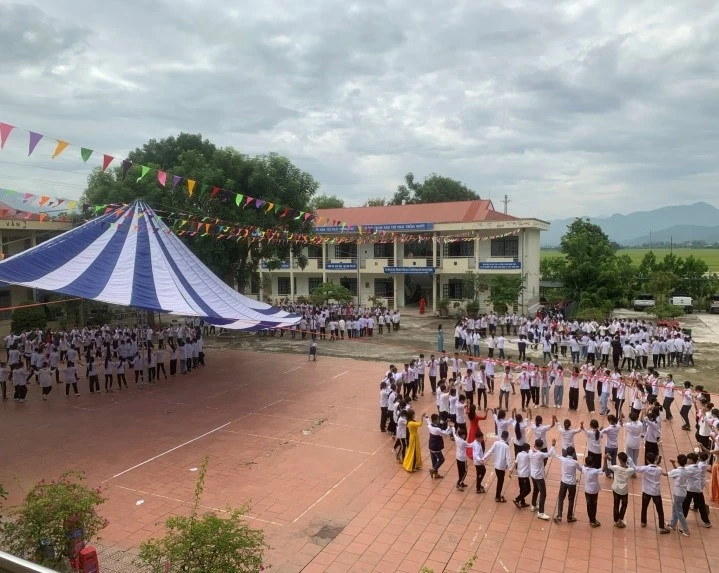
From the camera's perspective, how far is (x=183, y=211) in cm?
2184

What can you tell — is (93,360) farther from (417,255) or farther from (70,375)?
(417,255)

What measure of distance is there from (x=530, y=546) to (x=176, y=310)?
345 inches

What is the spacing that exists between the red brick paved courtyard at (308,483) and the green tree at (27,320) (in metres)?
9.83

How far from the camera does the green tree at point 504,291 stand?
2628 cm

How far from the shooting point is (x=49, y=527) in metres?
5.02

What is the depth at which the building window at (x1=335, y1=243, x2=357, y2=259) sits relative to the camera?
34.1 meters

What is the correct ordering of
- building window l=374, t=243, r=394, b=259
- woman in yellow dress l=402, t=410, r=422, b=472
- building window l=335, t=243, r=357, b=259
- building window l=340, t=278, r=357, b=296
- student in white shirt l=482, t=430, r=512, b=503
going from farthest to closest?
building window l=340, t=278, r=357, b=296
building window l=335, t=243, r=357, b=259
building window l=374, t=243, r=394, b=259
woman in yellow dress l=402, t=410, r=422, b=472
student in white shirt l=482, t=430, r=512, b=503

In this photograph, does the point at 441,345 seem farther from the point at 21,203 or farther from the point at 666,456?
the point at 21,203

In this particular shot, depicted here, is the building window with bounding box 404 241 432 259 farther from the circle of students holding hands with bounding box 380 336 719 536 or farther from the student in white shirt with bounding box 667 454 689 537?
the student in white shirt with bounding box 667 454 689 537

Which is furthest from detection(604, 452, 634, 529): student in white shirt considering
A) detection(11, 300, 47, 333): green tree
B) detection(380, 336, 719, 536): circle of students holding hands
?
detection(11, 300, 47, 333): green tree

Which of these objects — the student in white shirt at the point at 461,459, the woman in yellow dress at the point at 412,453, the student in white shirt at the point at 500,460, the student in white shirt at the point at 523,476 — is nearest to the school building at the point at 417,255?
the woman in yellow dress at the point at 412,453

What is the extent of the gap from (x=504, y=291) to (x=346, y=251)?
11230 mm

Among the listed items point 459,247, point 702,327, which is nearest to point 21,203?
point 459,247

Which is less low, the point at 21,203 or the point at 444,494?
the point at 21,203
